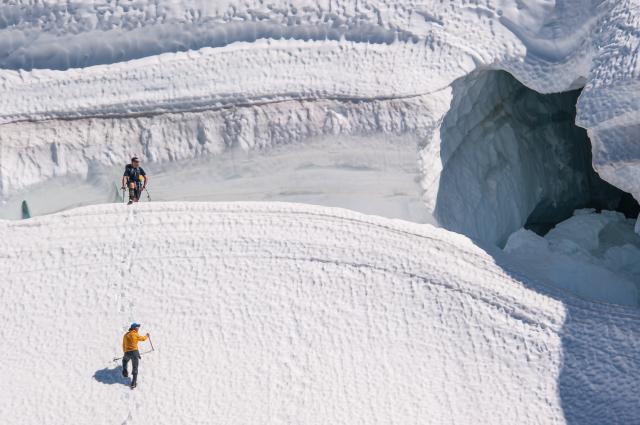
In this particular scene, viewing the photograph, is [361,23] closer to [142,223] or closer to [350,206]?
[350,206]

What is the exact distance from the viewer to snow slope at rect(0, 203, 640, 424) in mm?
5434

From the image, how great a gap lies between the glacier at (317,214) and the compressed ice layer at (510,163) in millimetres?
23

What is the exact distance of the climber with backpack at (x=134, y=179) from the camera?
6.03 metres

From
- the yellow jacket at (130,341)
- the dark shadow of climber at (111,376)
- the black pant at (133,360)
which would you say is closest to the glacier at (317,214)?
the dark shadow of climber at (111,376)

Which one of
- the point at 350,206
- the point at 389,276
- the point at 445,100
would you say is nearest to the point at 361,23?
the point at 445,100

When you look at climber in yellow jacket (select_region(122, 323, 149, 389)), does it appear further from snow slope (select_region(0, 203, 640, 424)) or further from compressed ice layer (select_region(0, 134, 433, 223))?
compressed ice layer (select_region(0, 134, 433, 223))

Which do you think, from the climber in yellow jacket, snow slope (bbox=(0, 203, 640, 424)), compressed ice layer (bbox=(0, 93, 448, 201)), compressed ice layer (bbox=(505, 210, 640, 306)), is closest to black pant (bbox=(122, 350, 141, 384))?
the climber in yellow jacket

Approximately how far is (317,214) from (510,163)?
5.34ft

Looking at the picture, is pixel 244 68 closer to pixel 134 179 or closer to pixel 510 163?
pixel 134 179

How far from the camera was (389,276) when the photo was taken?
5.84m

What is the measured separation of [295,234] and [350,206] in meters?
0.53

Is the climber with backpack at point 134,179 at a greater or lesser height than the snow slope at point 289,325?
greater

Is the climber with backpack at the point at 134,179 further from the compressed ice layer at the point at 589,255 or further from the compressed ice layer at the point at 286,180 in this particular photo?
the compressed ice layer at the point at 589,255

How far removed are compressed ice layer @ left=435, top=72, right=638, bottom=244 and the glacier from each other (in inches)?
0.9
